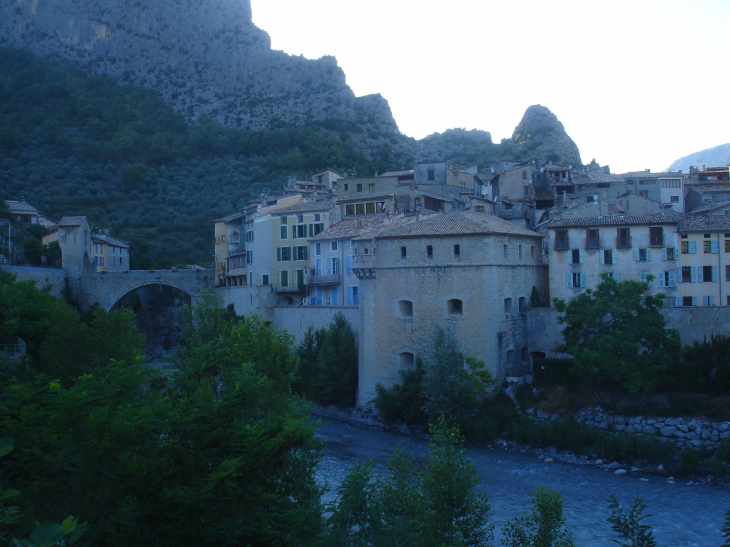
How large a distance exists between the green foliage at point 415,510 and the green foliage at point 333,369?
62.5ft

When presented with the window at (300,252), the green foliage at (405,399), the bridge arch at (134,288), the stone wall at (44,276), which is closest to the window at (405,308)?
the green foliage at (405,399)

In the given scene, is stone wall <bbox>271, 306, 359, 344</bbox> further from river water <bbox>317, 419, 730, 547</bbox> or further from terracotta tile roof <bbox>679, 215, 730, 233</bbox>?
terracotta tile roof <bbox>679, 215, 730, 233</bbox>

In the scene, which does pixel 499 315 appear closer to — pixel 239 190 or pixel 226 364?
pixel 226 364

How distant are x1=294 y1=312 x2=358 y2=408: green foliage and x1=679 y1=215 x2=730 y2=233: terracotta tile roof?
1564 cm

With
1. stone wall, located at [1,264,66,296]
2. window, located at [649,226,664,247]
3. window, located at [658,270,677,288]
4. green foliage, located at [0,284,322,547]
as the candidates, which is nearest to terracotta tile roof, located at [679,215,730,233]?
window, located at [649,226,664,247]

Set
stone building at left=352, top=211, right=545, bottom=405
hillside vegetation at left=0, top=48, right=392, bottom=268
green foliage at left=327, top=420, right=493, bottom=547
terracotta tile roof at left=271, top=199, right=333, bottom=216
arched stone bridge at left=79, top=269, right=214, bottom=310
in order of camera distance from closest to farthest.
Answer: green foliage at left=327, top=420, right=493, bottom=547, stone building at left=352, top=211, right=545, bottom=405, terracotta tile roof at left=271, top=199, right=333, bottom=216, arched stone bridge at left=79, top=269, right=214, bottom=310, hillside vegetation at left=0, top=48, right=392, bottom=268

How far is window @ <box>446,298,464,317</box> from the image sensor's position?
30.8 meters

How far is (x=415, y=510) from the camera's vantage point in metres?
13.8

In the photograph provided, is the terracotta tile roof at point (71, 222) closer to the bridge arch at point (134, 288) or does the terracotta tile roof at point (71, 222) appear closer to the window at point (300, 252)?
the bridge arch at point (134, 288)

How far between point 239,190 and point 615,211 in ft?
142

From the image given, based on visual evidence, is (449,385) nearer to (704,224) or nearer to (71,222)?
(704,224)

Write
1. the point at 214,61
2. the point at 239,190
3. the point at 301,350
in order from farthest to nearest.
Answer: the point at 214,61 < the point at 239,190 < the point at 301,350

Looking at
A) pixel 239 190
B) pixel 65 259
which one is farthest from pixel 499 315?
pixel 239 190

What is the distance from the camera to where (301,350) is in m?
35.8
